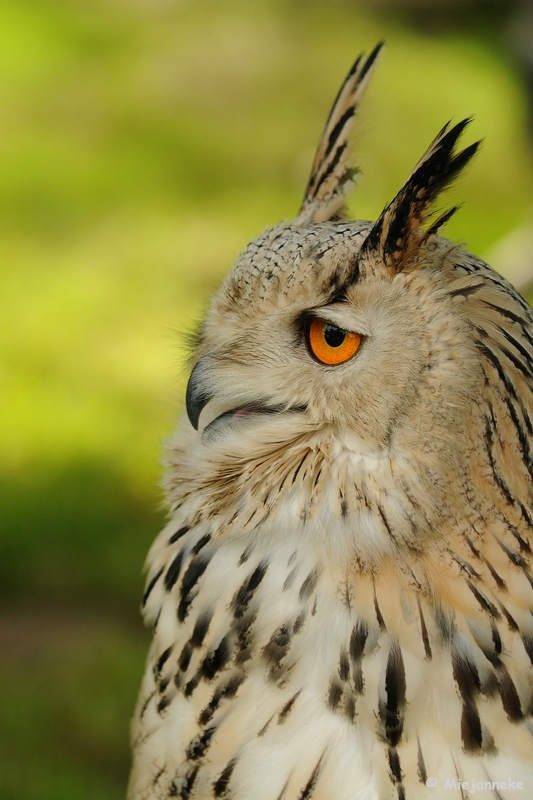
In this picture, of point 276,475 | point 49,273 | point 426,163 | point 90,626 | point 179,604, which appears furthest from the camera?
point 49,273

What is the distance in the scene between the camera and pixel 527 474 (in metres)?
1.48

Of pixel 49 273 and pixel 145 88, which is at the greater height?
pixel 145 88

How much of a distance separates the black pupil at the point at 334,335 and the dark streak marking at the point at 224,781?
733 mm

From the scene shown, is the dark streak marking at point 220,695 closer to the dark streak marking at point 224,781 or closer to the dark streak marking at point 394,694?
the dark streak marking at point 224,781

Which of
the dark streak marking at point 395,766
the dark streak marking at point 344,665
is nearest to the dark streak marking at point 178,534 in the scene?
the dark streak marking at point 344,665

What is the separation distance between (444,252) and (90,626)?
239 cm

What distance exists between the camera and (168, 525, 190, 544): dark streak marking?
5.78ft

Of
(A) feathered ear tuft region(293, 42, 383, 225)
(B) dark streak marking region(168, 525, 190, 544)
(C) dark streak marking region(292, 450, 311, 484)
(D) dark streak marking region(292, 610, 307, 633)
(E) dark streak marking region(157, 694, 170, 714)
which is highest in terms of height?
(A) feathered ear tuft region(293, 42, 383, 225)

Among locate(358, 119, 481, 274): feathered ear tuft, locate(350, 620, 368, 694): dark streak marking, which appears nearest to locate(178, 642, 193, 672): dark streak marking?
locate(350, 620, 368, 694): dark streak marking

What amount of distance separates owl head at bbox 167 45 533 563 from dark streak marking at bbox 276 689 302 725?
0.28 metres

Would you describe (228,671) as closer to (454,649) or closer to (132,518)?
(454,649)

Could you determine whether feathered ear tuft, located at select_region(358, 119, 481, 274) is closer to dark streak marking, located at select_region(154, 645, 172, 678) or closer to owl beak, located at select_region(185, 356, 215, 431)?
owl beak, located at select_region(185, 356, 215, 431)

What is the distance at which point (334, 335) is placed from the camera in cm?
144

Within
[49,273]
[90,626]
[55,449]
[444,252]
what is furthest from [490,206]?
[444,252]
